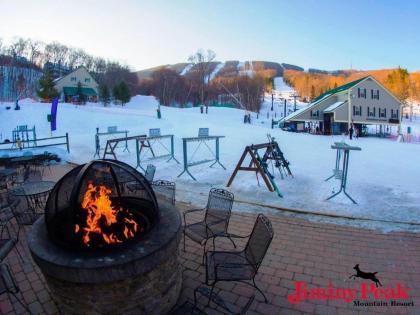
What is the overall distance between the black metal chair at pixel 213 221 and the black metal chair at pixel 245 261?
592 mm

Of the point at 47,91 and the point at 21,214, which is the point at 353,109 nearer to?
the point at 21,214

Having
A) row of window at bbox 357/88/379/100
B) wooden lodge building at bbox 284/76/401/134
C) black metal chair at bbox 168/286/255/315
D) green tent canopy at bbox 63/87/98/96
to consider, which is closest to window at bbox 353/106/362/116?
wooden lodge building at bbox 284/76/401/134

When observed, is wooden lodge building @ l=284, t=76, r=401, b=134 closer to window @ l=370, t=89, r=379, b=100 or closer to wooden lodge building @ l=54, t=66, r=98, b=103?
window @ l=370, t=89, r=379, b=100

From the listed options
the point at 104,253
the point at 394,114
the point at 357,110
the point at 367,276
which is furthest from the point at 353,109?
the point at 104,253

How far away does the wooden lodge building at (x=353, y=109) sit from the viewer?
1374 inches

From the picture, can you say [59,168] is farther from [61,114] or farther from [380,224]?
[61,114]

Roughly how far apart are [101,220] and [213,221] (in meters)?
2.21

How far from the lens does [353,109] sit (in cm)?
3516

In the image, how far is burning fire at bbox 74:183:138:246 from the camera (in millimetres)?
3461

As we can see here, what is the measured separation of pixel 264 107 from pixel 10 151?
79.0 metres

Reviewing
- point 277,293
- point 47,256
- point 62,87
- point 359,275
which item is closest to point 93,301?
point 47,256

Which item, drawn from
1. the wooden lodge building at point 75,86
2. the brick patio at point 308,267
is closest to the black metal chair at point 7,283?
the brick patio at point 308,267

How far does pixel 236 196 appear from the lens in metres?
8.15

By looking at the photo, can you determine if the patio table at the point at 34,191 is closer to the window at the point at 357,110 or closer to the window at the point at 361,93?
the window at the point at 357,110
